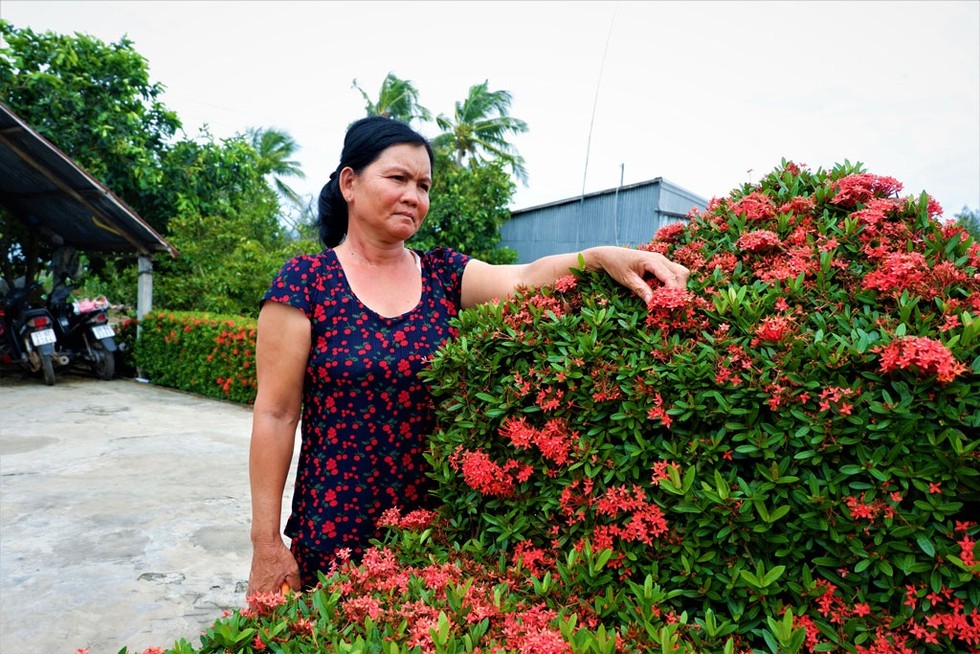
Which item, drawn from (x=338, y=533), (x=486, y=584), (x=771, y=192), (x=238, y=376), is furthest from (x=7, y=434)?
(x=771, y=192)

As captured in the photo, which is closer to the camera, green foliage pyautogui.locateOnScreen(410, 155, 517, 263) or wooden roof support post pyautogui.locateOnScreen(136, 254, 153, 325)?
wooden roof support post pyautogui.locateOnScreen(136, 254, 153, 325)

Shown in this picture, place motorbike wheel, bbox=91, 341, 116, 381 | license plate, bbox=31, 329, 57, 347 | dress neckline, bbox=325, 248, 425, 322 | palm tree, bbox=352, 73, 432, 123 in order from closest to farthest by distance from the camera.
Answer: dress neckline, bbox=325, 248, 425, 322 < license plate, bbox=31, 329, 57, 347 < motorbike wheel, bbox=91, 341, 116, 381 < palm tree, bbox=352, 73, 432, 123

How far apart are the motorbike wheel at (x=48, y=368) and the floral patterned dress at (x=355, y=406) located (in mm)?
9146

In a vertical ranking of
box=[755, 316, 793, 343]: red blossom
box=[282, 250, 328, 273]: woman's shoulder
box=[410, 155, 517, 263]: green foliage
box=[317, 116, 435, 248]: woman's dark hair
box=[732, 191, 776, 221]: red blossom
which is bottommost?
box=[755, 316, 793, 343]: red blossom

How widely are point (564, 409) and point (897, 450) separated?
0.65m

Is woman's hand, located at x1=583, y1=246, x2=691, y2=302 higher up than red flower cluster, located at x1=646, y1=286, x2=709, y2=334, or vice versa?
woman's hand, located at x1=583, y1=246, x2=691, y2=302

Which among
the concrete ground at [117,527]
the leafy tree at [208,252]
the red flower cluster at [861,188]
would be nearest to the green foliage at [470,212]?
the leafy tree at [208,252]

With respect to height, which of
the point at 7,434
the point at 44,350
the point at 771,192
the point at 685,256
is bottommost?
the point at 7,434

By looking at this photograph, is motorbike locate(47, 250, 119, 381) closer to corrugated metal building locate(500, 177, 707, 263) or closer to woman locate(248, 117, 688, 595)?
corrugated metal building locate(500, 177, 707, 263)

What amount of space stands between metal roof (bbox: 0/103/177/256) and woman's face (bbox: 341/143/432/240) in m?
7.93

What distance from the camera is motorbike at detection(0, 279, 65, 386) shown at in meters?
9.17

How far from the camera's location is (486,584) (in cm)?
153

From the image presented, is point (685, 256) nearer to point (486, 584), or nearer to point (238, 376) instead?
point (486, 584)

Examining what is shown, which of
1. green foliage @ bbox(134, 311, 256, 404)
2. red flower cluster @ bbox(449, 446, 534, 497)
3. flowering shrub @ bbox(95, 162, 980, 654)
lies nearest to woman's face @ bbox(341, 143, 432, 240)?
flowering shrub @ bbox(95, 162, 980, 654)
